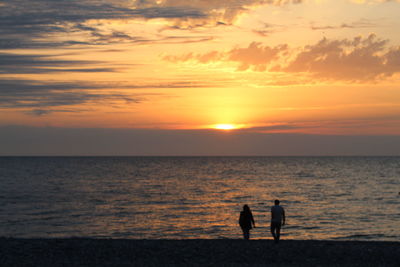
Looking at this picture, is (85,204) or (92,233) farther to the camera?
(85,204)

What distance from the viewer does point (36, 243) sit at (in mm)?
21516

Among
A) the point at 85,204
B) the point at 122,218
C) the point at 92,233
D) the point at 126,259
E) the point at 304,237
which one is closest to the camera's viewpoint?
the point at 126,259

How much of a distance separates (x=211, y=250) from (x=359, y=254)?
6.01 meters

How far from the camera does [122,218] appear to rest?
39.6 meters

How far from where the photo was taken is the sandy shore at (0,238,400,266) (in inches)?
710

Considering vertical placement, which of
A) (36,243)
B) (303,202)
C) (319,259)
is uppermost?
(303,202)

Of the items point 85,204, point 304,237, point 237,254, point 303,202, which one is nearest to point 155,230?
point 304,237

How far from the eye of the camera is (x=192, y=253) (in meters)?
19.5

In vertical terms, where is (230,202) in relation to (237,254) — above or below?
above

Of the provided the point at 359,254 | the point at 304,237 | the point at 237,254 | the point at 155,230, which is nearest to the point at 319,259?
the point at 359,254

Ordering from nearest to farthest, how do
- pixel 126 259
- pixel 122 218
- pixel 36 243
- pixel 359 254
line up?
1. pixel 126 259
2. pixel 359 254
3. pixel 36 243
4. pixel 122 218

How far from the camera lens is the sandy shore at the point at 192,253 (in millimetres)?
18031

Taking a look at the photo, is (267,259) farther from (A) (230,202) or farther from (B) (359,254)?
(A) (230,202)

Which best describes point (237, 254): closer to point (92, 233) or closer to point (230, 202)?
point (92, 233)
